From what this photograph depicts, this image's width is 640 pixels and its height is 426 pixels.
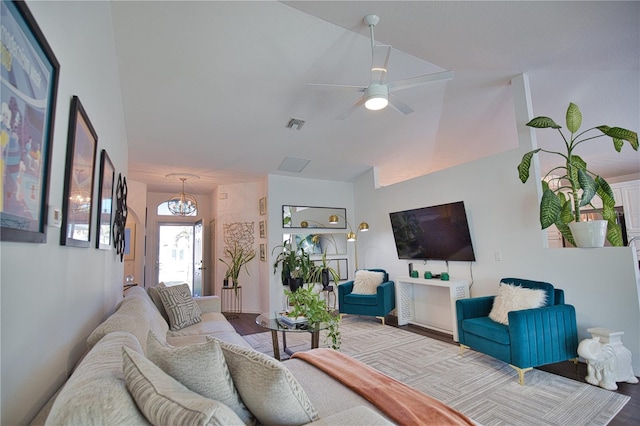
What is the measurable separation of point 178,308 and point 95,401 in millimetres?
2791

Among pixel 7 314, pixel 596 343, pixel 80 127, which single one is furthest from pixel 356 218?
pixel 7 314

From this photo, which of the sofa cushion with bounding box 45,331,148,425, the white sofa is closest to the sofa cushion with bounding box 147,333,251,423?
the white sofa

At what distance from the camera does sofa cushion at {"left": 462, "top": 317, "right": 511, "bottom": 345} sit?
2.94 metres

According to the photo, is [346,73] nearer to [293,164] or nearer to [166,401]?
[293,164]

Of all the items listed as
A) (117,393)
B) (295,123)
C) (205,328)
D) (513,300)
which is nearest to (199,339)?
(205,328)

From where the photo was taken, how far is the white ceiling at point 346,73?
8.91 ft

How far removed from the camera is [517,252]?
376cm

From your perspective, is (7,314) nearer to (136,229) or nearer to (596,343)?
(596,343)

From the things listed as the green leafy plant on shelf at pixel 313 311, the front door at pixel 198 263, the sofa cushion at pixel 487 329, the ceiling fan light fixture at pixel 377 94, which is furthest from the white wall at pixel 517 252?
the front door at pixel 198 263

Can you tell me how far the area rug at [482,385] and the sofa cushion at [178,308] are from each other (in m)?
1.06

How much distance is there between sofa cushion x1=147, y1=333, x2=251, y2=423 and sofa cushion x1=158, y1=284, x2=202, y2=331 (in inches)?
95.2

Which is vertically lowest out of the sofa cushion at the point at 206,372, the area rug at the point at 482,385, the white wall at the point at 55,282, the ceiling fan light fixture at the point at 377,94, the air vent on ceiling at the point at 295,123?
the area rug at the point at 482,385

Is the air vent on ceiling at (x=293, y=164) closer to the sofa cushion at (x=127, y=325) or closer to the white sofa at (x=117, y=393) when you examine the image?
the sofa cushion at (x=127, y=325)

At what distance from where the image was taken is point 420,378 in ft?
9.73
